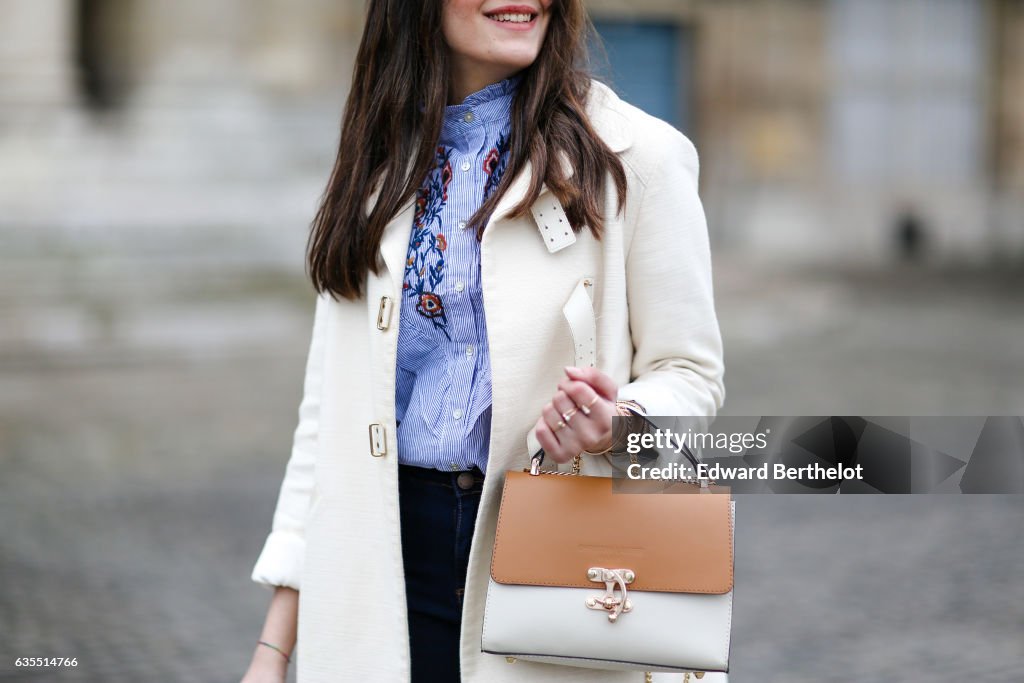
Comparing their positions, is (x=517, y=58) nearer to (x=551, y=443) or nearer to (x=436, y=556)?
(x=551, y=443)

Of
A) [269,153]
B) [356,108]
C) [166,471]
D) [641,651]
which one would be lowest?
[641,651]

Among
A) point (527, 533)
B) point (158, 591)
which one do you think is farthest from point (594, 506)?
point (158, 591)

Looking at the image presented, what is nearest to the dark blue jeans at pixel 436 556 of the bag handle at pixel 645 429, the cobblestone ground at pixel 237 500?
the bag handle at pixel 645 429

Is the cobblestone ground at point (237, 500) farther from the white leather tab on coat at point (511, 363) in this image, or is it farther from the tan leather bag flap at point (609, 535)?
the tan leather bag flap at point (609, 535)

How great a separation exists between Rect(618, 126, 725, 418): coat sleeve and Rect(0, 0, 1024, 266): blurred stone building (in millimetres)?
9849

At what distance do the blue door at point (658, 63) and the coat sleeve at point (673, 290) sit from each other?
15.1 m

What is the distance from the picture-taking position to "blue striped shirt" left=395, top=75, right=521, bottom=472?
1.89 m

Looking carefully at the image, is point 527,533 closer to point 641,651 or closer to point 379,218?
point 641,651

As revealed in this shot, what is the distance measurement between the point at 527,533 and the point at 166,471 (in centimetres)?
506

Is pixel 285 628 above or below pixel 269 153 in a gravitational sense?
below

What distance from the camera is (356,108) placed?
216 centimetres

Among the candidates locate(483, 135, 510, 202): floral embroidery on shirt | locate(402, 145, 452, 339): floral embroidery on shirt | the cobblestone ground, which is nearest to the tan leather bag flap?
locate(402, 145, 452, 339): floral embroidery on shirt

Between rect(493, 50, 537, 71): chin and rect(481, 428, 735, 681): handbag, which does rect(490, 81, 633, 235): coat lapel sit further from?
rect(481, 428, 735, 681): handbag

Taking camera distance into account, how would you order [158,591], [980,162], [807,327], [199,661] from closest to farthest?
[199,661], [158,591], [807,327], [980,162]
